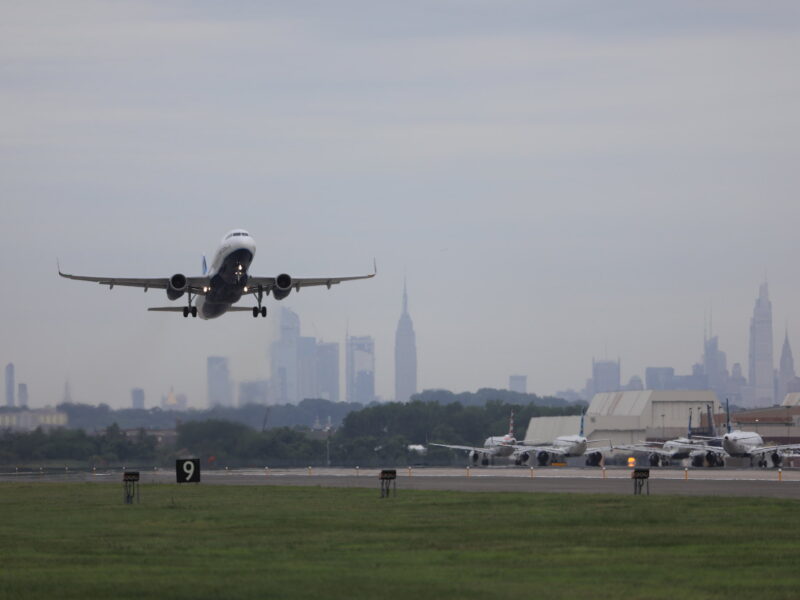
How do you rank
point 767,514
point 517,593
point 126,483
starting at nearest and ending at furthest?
point 517,593 < point 767,514 < point 126,483

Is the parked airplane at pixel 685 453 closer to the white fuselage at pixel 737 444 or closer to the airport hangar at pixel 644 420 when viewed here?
the white fuselage at pixel 737 444

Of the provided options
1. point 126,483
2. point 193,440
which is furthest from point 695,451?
point 126,483

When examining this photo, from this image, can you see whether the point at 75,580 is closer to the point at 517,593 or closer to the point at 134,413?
the point at 517,593

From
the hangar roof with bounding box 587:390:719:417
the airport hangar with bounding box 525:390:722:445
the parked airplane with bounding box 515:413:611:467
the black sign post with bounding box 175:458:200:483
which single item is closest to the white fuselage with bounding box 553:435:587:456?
the parked airplane with bounding box 515:413:611:467

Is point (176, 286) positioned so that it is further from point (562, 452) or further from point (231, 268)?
point (562, 452)

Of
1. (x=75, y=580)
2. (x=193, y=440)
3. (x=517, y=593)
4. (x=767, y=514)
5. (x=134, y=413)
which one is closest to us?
(x=517, y=593)

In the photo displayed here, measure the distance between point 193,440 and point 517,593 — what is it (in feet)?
251

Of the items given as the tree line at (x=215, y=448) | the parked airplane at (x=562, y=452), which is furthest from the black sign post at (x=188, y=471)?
the parked airplane at (x=562, y=452)

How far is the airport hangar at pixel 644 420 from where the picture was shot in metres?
154

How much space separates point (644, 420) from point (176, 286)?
93.6 meters

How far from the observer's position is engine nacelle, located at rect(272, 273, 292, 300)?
74438 mm

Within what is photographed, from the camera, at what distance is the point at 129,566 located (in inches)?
1312

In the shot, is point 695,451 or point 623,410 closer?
point 695,451

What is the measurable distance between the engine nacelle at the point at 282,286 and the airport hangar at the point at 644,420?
265ft
